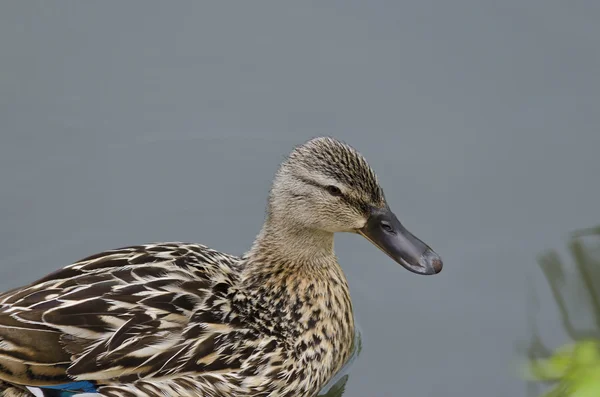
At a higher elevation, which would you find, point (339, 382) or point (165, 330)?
point (165, 330)

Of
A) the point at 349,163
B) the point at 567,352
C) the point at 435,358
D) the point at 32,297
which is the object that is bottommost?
the point at 435,358

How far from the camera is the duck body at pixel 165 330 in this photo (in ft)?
16.7

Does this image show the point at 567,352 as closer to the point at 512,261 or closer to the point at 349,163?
the point at 349,163

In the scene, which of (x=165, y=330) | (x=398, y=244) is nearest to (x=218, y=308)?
(x=165, y=330)

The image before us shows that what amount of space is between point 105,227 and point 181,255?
1.37 metres

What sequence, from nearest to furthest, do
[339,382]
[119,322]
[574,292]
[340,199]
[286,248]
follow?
[119,322] → [340,199] → [286,248] → [339,382] → [574,292]

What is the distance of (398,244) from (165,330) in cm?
141

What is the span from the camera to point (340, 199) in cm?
543

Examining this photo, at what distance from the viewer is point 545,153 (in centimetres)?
718

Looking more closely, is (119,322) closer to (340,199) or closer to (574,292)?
(340,199)

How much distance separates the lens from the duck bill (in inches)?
216

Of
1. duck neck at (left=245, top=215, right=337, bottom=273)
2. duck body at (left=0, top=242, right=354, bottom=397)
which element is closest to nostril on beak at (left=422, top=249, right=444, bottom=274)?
duck neck at (left=245, top=215, right=337, bottom=273)

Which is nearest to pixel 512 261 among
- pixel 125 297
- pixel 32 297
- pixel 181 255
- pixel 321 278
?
pixel 321 278

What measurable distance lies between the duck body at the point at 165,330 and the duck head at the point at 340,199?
55cm
